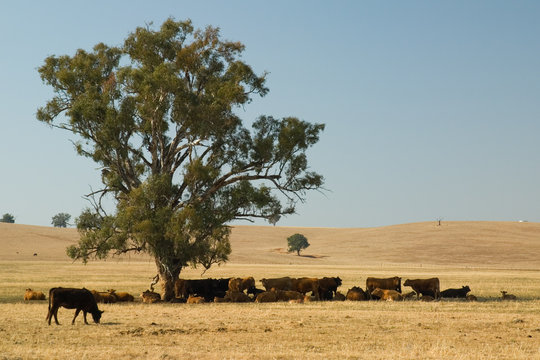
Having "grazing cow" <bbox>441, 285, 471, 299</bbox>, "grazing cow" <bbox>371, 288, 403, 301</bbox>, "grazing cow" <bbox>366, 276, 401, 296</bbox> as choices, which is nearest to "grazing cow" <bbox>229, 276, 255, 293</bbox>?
"grazing cow" <bbox>366, 276, 401, 296</bbox>

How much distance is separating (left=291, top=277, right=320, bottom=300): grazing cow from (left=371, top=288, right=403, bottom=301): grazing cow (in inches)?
102

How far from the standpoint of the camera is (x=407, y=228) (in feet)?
472

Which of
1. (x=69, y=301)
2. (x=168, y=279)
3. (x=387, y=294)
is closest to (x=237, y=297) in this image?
(x=168, y=279)

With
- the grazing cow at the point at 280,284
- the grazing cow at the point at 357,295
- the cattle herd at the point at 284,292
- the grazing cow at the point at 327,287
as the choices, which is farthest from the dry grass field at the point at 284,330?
the grazing cow at the point at 280,284

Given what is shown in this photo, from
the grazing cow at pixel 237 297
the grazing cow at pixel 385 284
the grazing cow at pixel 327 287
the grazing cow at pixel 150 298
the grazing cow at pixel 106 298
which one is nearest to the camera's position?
the grazing cow at pixel 106 298

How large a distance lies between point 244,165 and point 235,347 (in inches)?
749

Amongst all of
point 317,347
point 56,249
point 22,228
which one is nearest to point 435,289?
point 317,347

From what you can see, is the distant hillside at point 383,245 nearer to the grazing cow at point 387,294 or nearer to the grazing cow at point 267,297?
the grazing cow at point 267,297

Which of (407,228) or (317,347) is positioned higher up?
(407,228)

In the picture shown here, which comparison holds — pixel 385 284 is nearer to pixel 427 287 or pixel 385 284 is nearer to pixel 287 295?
pixel 427 287

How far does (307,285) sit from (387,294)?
150 inches

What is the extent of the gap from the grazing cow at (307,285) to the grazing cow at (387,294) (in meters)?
2.58

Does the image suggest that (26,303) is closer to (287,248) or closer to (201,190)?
(201,190)

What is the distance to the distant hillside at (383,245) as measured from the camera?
99875mm
